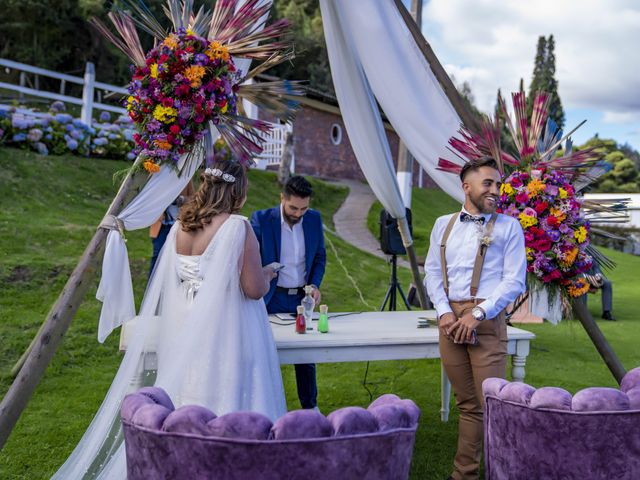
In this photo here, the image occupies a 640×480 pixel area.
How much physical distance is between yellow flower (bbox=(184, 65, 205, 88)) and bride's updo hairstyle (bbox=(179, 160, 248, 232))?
662 millimetres

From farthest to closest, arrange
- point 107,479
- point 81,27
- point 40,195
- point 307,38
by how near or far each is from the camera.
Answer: point 307,38 < point 81,27 < point 40,195 < point 107,479

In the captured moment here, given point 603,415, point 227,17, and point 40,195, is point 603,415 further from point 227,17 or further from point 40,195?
point 40,195

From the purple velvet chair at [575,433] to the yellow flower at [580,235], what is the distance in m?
1.84

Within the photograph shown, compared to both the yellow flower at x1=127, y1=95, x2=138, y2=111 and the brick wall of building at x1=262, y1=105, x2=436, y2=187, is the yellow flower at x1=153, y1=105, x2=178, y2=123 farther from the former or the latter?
the brick wall of building at x1=262, y1=105, x2=436, y2=187

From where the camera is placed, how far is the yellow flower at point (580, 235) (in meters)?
4.14

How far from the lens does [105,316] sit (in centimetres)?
379

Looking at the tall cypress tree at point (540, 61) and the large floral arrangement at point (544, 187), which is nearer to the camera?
the large floral arrangement at point (544, 187)

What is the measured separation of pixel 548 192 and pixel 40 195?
8770 mm

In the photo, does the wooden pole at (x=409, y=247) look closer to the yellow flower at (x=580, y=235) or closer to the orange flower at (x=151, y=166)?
the yellow flower at (x=580, y=235)

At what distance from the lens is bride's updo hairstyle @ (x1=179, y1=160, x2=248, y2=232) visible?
340 cm

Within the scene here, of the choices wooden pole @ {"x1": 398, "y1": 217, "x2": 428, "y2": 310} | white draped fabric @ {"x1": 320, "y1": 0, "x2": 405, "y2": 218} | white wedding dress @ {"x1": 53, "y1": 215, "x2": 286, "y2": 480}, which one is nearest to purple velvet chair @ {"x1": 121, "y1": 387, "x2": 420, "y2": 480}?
white wedding dress @ {"x1": 53, "y1": 215, "x2": 286, "y2": 480}

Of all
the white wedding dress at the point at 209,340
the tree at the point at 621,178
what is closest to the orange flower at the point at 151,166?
the white wedding dress at the point at 209,340

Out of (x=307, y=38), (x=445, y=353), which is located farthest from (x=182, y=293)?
(x=307, y=38)

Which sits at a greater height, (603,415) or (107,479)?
(603,415)
